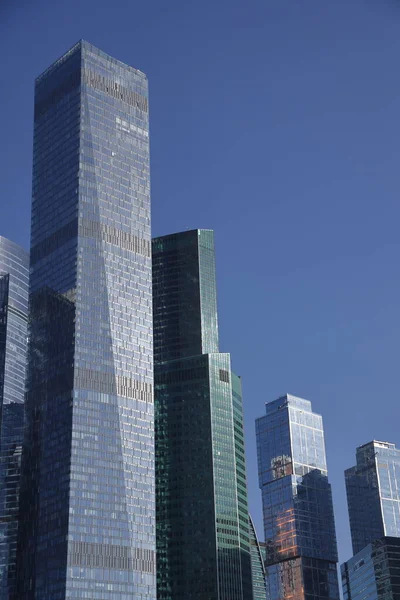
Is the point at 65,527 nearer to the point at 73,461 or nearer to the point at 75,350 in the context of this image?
the point at 73,461

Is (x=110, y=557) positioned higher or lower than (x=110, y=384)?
lower

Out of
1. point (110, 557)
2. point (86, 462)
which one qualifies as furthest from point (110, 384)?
point (110, 557)

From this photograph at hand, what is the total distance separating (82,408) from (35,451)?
14.0 metres

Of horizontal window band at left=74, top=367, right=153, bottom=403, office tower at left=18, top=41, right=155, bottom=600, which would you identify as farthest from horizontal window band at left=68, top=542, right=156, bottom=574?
horizontal window band at left=74, top=367, right=153, bottom=403

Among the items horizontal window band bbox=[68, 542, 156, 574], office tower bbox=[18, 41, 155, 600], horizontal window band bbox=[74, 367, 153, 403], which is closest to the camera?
horizontal window band bbox=[68, 542, 156, 574]

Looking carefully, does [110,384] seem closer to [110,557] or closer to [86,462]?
[86,462]

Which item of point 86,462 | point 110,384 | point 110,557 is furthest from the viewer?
point 110,384

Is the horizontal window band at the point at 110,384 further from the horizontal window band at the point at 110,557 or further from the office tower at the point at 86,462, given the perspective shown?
the horizontal window band at the point at 110,557

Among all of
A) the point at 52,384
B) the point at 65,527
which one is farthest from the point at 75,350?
the point at 65,527

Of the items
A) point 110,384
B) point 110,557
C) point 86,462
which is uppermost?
point 110,384

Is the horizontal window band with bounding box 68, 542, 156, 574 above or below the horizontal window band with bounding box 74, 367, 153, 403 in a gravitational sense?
below

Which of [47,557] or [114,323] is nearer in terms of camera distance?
[47,557]

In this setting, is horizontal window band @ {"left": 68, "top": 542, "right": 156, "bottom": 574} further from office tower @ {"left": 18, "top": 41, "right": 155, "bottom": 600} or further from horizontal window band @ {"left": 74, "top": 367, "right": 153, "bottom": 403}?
horizontal window band @ {"left": 74, "top": 367, "right": 153, "bottom": 403}

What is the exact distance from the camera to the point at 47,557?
588 ft
